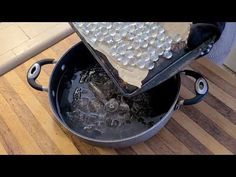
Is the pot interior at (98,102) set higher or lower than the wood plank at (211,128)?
higher

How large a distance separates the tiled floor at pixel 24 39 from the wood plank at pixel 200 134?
1.17ft

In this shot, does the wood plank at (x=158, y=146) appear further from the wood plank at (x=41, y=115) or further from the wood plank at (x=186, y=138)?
the wood plank at (x=41, y=115)

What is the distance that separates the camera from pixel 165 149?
0.58m

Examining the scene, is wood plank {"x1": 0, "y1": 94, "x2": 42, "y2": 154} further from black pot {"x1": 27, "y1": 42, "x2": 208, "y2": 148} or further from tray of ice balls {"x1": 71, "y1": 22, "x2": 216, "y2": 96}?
tray of ice balls {"x1": 71, "y1": 22, "x2": 216, "y2": 96}

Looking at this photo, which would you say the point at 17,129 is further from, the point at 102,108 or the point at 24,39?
the point at 24,39

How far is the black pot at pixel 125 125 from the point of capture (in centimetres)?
54

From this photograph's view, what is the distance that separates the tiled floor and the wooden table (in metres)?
0.07

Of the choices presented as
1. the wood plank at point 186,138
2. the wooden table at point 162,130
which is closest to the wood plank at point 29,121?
the wooden table at point 162,130

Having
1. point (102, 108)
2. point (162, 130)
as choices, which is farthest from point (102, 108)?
point (162, 130)

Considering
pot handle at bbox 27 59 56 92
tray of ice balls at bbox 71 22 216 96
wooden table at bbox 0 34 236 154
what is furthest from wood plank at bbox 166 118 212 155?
pot handle at bbox 27 59 56 92

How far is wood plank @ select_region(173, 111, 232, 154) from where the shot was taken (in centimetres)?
58

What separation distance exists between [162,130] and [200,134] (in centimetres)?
7
